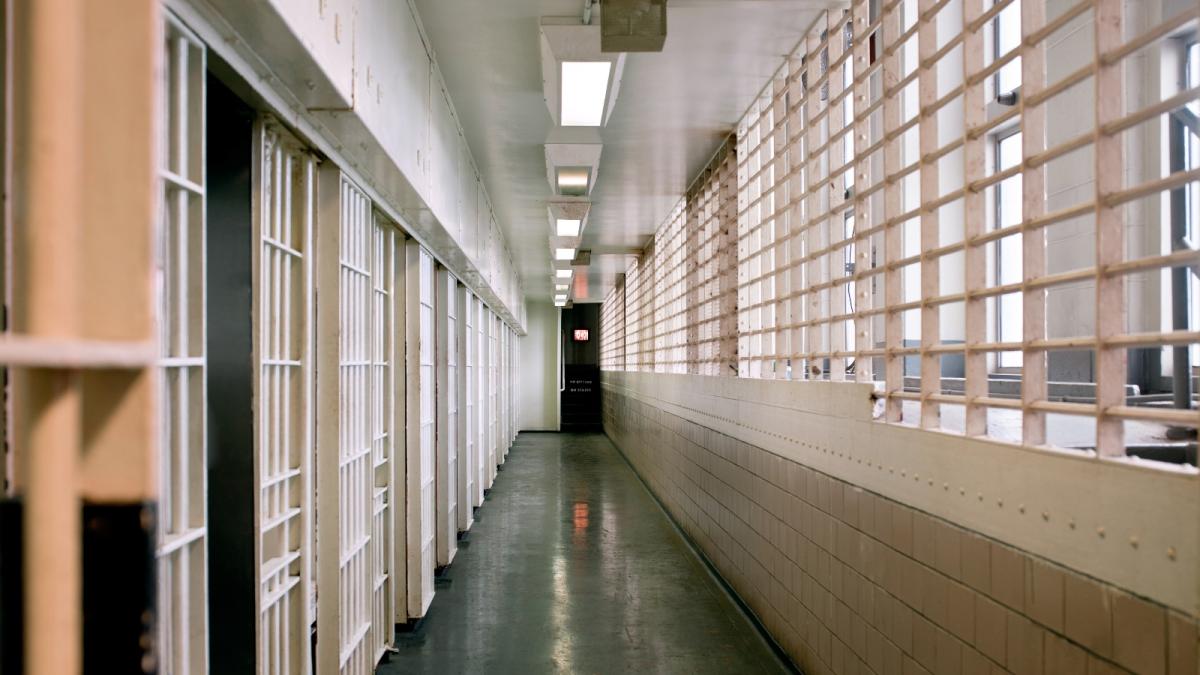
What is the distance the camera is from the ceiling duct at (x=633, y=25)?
3.45 m

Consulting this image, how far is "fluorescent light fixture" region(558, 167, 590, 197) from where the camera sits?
6223mm

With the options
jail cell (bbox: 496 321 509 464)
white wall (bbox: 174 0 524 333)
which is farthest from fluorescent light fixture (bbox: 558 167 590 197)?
jail cell (bbox: 496 321 509 464)

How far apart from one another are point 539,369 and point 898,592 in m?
16.7

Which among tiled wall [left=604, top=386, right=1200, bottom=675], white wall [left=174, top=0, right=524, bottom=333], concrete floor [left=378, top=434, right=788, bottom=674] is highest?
white wall [left=174, top=0, right=524, bottom=333]

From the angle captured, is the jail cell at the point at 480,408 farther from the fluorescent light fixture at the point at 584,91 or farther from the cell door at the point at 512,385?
the cell door at the point at 512,385

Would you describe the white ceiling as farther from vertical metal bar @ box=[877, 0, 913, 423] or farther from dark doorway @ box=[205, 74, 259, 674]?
dark doorway @ box=[205, 74, 259, 674]

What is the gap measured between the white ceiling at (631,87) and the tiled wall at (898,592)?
2.30 meters

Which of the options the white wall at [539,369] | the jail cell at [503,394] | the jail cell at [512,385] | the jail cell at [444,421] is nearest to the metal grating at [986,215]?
the jail cell at [444,421]

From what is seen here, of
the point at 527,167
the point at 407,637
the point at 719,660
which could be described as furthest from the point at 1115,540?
the point at 527,167

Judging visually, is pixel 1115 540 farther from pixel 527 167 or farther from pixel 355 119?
pixel 527 167

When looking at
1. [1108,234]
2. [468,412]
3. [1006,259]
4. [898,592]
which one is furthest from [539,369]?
[1108,234]

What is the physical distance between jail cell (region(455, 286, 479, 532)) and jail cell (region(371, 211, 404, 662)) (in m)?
2.79

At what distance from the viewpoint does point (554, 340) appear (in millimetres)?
19531

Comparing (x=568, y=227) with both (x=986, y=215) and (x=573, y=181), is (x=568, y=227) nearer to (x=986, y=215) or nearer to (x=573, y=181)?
(x=573, y=181)
